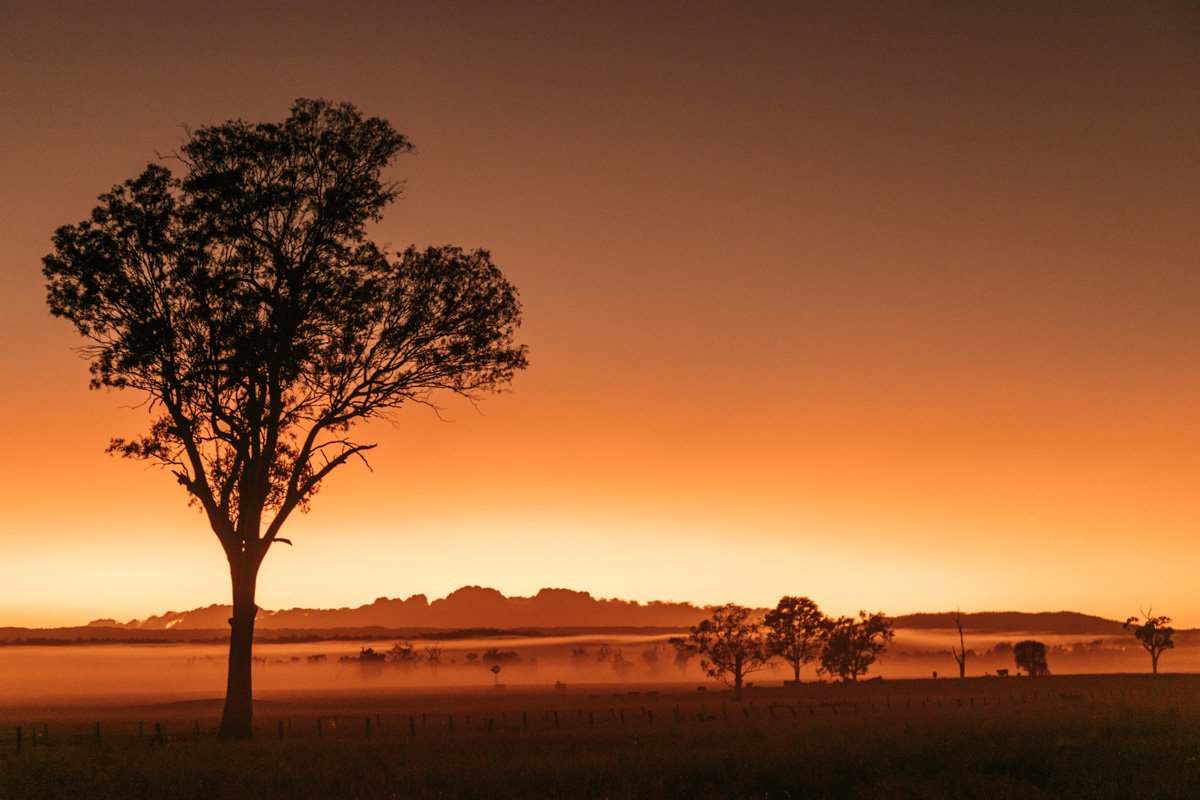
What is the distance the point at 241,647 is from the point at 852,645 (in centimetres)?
12792

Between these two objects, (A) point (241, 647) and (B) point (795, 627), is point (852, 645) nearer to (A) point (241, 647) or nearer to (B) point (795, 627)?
(B) point (795, 627)

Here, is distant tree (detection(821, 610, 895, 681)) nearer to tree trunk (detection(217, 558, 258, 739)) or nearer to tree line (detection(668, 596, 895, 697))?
tree line (detection(668, 596, 895, 697))

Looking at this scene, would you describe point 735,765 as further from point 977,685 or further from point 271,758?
point 977,685

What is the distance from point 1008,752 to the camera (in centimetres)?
2259

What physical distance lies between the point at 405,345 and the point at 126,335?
929cm

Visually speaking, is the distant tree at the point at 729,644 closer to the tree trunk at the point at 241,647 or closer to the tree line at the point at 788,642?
the tree line at the point at 788,642

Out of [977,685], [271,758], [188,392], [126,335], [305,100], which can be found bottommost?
[977,685]

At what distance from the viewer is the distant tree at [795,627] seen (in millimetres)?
128500

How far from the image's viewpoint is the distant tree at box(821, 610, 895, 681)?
14138 cm

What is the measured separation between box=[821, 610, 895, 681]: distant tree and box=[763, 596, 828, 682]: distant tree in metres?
7.38

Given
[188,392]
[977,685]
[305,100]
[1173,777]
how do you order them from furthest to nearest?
1. [977,685]
2. [305,100]
3. [188,392]
4. [1173,777]

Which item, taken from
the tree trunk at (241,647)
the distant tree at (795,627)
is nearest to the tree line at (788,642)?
the distant tree at (795,627)

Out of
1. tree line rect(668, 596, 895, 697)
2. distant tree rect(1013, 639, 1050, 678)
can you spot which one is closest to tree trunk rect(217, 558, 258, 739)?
tree line rect(668, 596, 895, 697)

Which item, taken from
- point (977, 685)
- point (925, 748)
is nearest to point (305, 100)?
point (925, 748)
